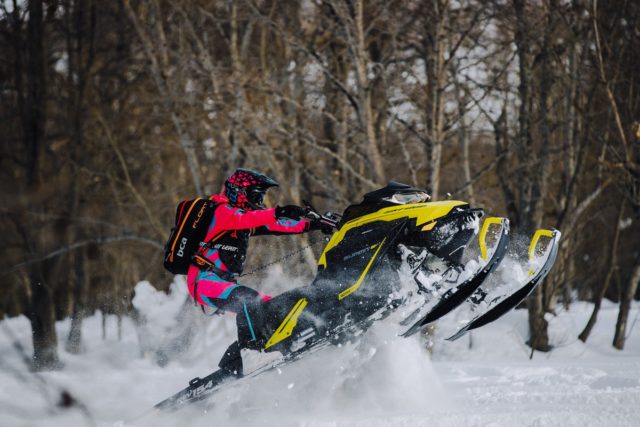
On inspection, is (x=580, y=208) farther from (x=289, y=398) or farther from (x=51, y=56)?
(x=51, y=56)

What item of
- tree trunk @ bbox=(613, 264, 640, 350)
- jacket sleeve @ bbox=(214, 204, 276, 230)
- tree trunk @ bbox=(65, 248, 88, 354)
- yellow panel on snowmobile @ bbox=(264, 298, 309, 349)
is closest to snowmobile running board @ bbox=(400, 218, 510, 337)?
yellow panel on snowmobile @ bbox=(264, 298, 309, 349)

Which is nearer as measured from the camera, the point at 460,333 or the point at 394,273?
the point at 394,273

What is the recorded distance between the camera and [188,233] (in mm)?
5531

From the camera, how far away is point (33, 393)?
6.08 meters

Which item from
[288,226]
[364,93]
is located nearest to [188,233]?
[288,226]

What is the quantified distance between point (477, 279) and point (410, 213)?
66 centimetres

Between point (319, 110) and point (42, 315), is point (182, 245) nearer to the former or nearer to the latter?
point (319, 110)

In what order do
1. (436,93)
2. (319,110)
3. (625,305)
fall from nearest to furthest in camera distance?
1. (436,93)
2. (319,110)
3. (625,305)

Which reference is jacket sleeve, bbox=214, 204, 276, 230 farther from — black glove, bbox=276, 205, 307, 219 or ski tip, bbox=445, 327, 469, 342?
ski tip, bbox=445, 327, 469, 342

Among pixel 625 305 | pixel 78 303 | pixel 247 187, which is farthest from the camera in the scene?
pixel 78 303

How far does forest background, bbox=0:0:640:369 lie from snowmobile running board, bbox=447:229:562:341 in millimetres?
1631

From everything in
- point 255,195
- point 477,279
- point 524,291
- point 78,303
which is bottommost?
point 78,303

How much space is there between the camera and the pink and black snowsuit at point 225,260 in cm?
545

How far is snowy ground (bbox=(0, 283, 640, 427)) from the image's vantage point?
484 cm
